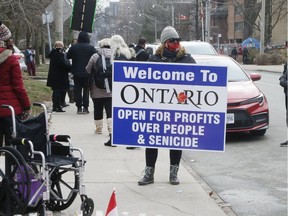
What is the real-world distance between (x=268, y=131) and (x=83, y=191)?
6.79 m

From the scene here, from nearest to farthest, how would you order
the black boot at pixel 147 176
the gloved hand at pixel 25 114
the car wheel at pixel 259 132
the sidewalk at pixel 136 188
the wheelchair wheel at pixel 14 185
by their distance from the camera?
the wheelchair wheel at pixel 14 185
the sidewalk at pixel 136 188
the gloved hand at pixel 25 114
the black boot at pixel 147 176
the car wheel at pixel 259 132

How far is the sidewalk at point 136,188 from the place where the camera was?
5.84 meters

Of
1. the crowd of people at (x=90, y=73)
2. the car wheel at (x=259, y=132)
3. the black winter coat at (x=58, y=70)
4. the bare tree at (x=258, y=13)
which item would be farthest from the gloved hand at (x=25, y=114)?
the bare tree at (x=258, y=13)

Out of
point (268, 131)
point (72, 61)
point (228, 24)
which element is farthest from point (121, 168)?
point (228, 24)

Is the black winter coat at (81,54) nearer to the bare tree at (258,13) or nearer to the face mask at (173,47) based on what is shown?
the face mask at (173,47)

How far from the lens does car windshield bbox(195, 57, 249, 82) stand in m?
11.1

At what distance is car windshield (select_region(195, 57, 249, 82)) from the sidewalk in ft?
9.06

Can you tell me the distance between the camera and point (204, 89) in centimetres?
518

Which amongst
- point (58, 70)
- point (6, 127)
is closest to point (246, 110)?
point (6, 127)

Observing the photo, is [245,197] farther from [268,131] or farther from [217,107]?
[268,131]

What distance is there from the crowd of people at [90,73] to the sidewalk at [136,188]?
26 cm

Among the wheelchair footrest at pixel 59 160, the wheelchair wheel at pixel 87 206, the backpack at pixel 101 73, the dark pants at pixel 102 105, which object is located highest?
the backpack at pixel 101 73

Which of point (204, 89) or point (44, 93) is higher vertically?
point (204, 89)

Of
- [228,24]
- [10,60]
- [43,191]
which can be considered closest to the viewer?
[43,191]
